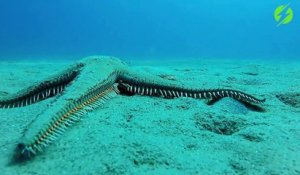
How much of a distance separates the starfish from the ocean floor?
0.19m

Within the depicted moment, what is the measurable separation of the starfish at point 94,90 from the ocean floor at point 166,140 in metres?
0.19

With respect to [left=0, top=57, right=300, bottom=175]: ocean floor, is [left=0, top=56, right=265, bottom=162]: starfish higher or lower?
higher

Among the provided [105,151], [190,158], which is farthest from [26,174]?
[190,158]

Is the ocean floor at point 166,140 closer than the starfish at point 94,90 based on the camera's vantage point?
Yes

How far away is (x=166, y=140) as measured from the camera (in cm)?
359

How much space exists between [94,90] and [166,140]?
4.97ft

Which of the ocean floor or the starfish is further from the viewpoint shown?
the starfish

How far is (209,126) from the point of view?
13.8ft

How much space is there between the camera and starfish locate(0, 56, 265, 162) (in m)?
4.05

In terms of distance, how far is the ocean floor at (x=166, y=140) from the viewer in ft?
9.90

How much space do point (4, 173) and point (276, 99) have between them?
4.80 meters

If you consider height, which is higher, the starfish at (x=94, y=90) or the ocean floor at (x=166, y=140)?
the starfish at (x=94, y=90)

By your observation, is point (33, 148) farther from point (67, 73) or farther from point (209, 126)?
point (67, 73)

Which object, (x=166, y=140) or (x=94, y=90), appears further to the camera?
(x=94, y=90)
